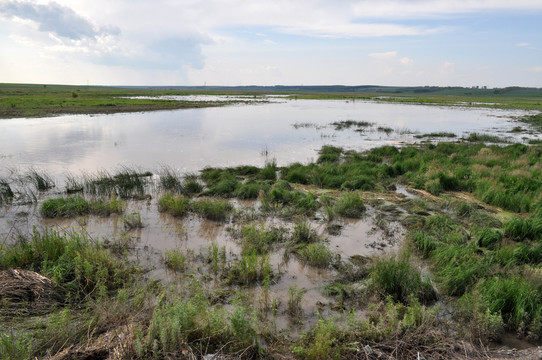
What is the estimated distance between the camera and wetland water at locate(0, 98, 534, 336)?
24.0 ft

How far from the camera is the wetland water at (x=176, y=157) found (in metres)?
7.32

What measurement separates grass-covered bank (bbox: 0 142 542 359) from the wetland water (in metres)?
0.24

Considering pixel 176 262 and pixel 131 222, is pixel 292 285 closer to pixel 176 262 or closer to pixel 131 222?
pixel 176 262

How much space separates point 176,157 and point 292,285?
12.3 m

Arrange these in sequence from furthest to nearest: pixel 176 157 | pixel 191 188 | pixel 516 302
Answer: pixel 176 157, pixel 191 188, pixel 516 302

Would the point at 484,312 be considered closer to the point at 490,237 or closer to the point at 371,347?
the point at 371,347

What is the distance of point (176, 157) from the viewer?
16.7 metres

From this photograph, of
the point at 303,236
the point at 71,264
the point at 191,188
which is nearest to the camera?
the point at 71,264

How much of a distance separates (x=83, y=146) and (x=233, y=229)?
14.1 m

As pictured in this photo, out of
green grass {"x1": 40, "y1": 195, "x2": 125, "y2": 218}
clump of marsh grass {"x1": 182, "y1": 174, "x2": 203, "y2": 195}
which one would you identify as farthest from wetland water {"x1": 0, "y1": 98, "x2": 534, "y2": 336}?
clump of marsh grass {"x1": 182, "y1": 174, "x2": 203, "y2": 195}

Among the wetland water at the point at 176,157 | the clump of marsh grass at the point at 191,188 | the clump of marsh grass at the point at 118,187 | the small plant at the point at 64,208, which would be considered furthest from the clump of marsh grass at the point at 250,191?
the small plant at the point at 64,208

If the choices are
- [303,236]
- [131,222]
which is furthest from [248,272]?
[131,222]

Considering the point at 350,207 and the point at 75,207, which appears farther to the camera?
the point at 350,207

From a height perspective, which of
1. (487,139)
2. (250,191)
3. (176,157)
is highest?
(487,139)
